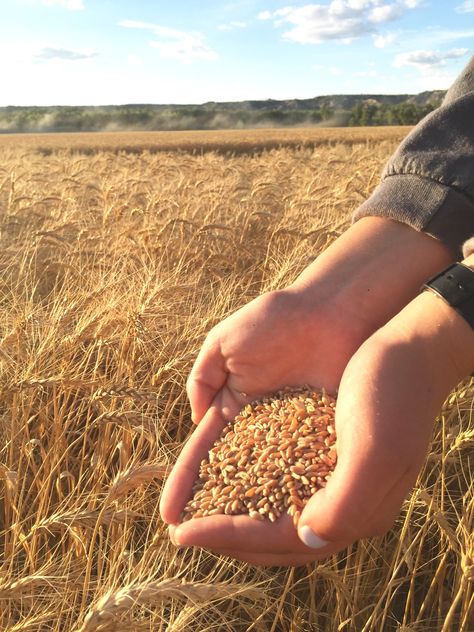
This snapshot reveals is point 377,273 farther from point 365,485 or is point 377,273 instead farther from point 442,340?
point 365,485

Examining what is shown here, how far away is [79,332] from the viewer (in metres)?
2.29

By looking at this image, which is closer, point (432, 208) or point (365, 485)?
point (365, 485)

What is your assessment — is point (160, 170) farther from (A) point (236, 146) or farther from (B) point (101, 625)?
(A) point (236, 146)

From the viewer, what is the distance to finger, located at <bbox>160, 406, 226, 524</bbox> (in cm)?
151

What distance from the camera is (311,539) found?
4.00 ft

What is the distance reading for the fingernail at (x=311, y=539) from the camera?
3.98ft

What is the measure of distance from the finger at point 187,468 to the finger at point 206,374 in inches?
2.2

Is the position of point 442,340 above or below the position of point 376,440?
above

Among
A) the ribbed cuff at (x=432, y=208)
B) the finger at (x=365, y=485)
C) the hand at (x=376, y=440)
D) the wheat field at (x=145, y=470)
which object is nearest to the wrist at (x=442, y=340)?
the hand at (x=376, y=440)

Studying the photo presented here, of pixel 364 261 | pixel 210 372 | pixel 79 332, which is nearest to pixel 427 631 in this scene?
pixel 210 372

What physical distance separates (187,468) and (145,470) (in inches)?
8.3

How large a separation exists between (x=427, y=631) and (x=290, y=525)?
0.63 meters

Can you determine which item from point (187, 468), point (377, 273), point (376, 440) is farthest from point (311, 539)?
point (377, 273)

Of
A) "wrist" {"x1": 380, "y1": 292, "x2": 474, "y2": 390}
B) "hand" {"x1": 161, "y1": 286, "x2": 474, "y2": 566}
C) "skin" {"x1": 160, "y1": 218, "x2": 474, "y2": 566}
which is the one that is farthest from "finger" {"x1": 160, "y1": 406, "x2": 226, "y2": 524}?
"wrist" {"x1": 380, "y1": 292, "x2": 474, "y2": 390}
